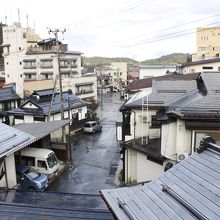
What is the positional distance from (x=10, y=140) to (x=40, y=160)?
603cm

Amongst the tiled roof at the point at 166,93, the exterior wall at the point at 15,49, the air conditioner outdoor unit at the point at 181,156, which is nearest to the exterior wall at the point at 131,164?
the tiled roof at the point at 166,93

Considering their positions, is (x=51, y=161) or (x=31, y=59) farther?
(x=31, y=59)

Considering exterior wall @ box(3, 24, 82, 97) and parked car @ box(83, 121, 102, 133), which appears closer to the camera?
parked car @ box(83, 121, 102, 133)

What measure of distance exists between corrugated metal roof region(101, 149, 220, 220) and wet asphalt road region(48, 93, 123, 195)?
1207cm

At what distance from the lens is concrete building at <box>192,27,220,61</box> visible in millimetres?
69125

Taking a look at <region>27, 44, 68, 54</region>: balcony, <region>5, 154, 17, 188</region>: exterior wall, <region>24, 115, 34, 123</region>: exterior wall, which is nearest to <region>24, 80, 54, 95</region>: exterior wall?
<region>27, 44, 68, 54</region>: balcony

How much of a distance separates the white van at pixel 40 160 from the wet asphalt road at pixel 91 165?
0.92 metres

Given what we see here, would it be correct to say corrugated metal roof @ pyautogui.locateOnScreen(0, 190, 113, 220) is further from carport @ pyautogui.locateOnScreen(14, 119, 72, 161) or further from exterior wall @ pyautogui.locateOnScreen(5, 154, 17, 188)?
carport @ pyautogui.locateOnScreen(14, 119, 72, 161)

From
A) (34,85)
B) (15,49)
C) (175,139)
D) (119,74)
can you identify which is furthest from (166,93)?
(119,74)

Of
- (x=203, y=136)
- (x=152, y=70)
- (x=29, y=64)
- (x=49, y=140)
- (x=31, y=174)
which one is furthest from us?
(x=152, y=70)

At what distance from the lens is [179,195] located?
6328 mm

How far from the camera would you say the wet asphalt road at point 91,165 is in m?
20.4

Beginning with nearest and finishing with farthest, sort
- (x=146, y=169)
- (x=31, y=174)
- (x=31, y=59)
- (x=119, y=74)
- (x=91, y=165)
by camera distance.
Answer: (x=146, y=169)
(x=31, y=174)
(x=91, y=165)
(x=31, y=59)
(x=119, y=74)

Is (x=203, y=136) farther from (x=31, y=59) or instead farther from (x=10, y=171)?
(x=31, y=59)
